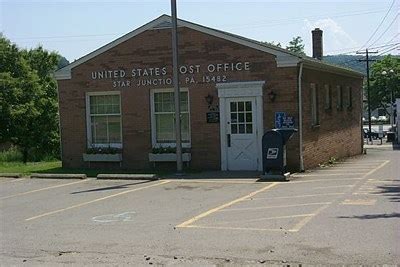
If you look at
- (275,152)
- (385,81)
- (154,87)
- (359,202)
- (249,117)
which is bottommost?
(359,202)

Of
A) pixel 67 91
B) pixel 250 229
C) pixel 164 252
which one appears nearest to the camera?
pixel 164 252

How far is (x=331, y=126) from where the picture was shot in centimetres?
2183

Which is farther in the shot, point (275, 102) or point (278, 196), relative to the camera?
point (275, 102)

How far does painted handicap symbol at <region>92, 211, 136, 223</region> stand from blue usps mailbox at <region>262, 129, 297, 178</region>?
5285 mm

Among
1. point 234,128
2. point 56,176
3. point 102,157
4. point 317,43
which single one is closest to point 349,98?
point 317,43

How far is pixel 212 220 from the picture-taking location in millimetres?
9875

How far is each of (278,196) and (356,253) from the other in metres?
5.09

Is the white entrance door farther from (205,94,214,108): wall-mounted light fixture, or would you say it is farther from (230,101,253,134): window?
(205,94,214,108): wall-mounted light fixture

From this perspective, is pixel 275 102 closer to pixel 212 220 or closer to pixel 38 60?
pixel 212 220

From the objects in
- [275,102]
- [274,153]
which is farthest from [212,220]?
[275,102]

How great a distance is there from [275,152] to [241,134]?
2.57 meters

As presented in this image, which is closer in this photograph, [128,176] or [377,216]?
[377,216]

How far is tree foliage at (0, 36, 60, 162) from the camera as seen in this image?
117 ft

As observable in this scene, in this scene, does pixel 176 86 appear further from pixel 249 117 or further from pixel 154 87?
pixel 249 117
